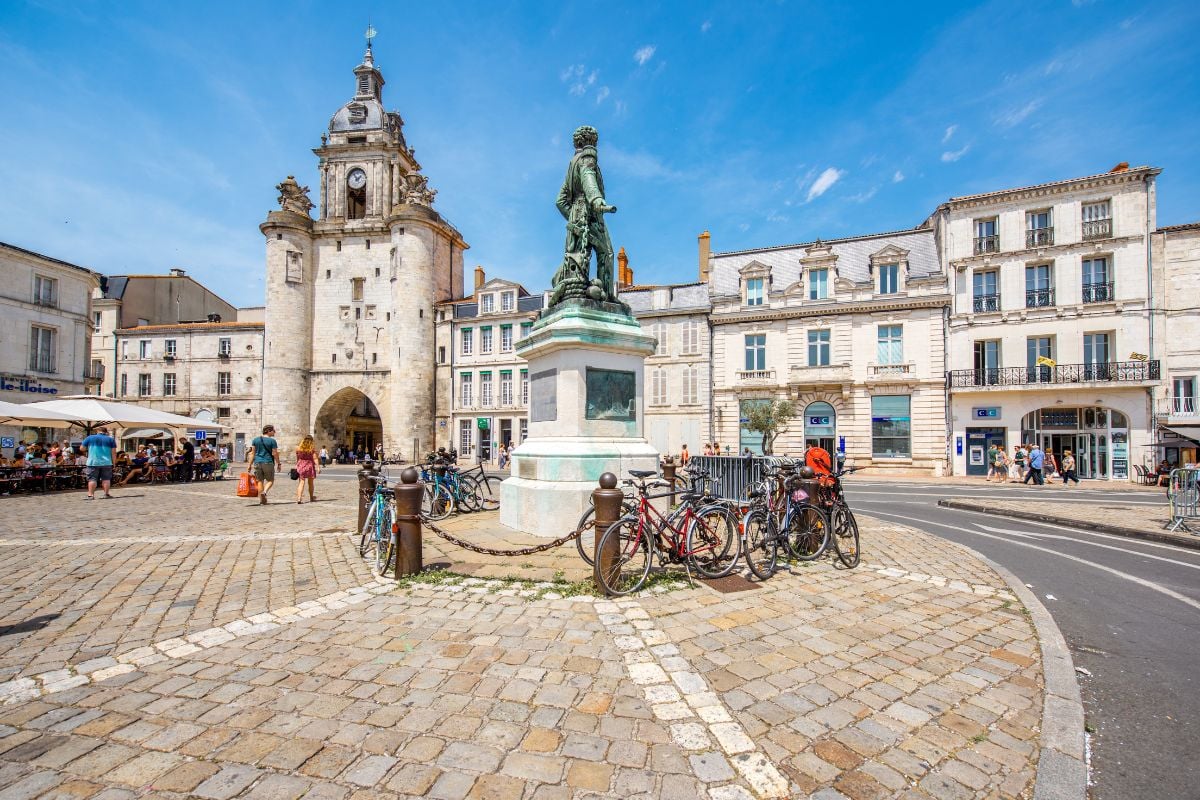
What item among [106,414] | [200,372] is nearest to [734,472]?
[106,414]

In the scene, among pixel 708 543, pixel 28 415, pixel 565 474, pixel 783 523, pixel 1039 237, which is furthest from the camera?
pixel 1039 237

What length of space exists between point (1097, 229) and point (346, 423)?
4653cm

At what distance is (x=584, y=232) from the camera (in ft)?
24.1

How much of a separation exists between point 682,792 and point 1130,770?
7.18 feet

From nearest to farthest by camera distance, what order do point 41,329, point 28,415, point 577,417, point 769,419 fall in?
point 577,417, point 28,415, point 769,419, point 41,329

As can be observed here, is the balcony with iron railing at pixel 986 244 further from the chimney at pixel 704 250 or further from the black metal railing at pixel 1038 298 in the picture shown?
the chimney at pixel 704 250

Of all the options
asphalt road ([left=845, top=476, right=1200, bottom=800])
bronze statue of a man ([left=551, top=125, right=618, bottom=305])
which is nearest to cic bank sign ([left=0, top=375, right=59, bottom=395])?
bronze statue of a man ([left=551, top=125, right=618, bottom=305])

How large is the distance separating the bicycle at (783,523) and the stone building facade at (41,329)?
33.9 m

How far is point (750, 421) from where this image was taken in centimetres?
2600

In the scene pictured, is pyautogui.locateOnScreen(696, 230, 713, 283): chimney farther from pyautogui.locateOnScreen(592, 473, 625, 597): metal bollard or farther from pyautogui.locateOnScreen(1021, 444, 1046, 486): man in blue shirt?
pyautogui.locateOnScreen(592, 473, 625, 597): metal bollard

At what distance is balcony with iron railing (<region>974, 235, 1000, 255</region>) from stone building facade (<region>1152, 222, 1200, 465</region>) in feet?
19.4

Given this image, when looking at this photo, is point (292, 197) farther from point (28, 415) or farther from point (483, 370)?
point (28, 415)

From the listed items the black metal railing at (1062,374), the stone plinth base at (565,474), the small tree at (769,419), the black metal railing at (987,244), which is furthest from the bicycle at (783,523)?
the black metal railing at (987,244)

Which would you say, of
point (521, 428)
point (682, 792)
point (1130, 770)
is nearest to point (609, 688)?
point (682, 792)
